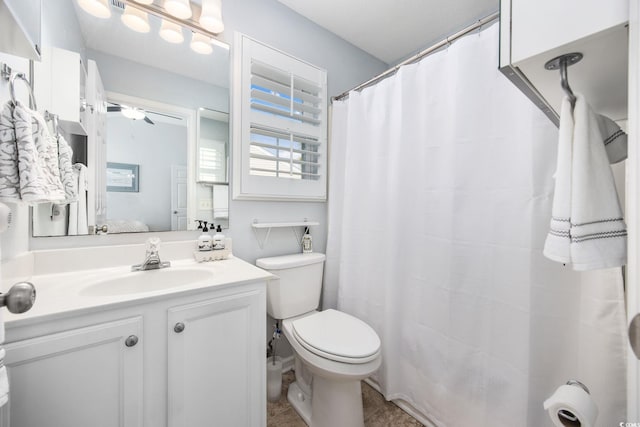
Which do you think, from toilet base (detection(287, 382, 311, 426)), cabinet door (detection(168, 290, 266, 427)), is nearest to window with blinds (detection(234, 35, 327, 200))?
cabinet door (detection(168, 290, 266, 427))

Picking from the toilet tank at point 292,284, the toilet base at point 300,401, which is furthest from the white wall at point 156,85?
the toilet base at point 300,401

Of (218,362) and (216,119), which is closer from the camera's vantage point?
(218,362)

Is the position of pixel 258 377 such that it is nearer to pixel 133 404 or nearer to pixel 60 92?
pixel 133 404

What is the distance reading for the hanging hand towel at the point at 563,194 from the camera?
1.57 ft

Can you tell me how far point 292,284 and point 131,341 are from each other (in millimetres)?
828

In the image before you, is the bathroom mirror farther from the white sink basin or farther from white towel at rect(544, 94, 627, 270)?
white towel at rect(544, 94, 627, 270)

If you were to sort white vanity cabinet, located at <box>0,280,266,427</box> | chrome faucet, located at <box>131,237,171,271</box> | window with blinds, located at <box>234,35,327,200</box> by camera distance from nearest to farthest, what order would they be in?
white vanity cabinet, located at <box>0,280,266,427</box>, chrome faucet, located at <box>131,237,171,271</box>, window with blinds, located at <box>234,35,327,200</box>

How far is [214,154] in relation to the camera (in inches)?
57.0

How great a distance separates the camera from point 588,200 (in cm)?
47

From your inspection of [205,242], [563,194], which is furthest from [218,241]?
→ [563,194]

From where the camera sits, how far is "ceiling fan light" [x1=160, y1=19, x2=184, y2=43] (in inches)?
51.8

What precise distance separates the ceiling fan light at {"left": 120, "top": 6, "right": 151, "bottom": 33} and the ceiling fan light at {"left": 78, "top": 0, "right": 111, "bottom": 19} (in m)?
0.06

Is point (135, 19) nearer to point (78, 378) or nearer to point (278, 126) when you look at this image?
point (278, 126)

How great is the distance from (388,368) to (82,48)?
2154mm
